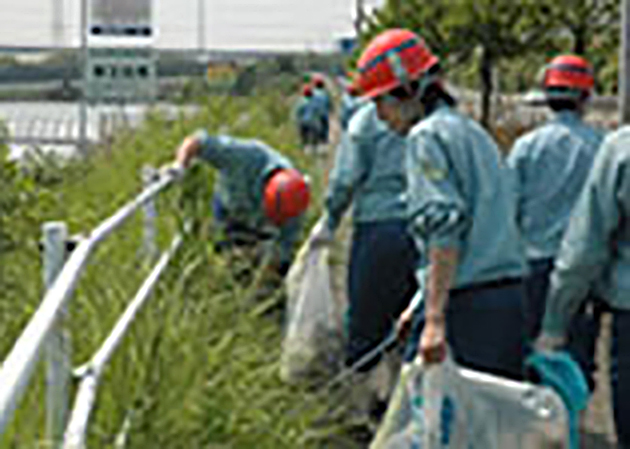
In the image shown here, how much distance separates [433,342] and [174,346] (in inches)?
30.6

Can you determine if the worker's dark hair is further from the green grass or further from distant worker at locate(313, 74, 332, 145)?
distant worker at locate(313, 74, 332, 145)

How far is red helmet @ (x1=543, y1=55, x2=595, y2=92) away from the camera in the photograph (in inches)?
202

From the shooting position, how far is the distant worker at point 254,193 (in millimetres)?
6293

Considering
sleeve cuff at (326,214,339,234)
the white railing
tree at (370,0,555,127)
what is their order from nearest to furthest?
the white railing, sleeve cuff at (326,214,339,234), tree at (370,0,555,127)

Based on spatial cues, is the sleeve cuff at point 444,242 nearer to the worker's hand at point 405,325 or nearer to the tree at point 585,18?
the worker's hand at point 405,325

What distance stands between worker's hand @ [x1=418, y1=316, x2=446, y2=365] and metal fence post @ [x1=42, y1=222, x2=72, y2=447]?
112cm

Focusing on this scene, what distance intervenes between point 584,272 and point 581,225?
0.47 feet

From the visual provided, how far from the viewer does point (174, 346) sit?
3943 millimetres

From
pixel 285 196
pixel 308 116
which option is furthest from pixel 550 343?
pixel 308 116

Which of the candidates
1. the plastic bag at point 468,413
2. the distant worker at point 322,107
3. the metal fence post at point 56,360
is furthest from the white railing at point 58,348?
the distant worker at point 322,107

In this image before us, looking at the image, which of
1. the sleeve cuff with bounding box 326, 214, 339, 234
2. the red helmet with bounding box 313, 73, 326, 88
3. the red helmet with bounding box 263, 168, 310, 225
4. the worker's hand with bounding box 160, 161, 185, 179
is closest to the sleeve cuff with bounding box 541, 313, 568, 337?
the sleeve cuff with bounding box 326, 214, 339, 234

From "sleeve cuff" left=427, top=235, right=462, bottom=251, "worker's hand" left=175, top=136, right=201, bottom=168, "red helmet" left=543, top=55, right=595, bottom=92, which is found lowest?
"sleeve cuff" left=427, top=235, right=462, bottom=251

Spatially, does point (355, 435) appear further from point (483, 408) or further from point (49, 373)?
point (49, 373)

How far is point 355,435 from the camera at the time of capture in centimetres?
498
